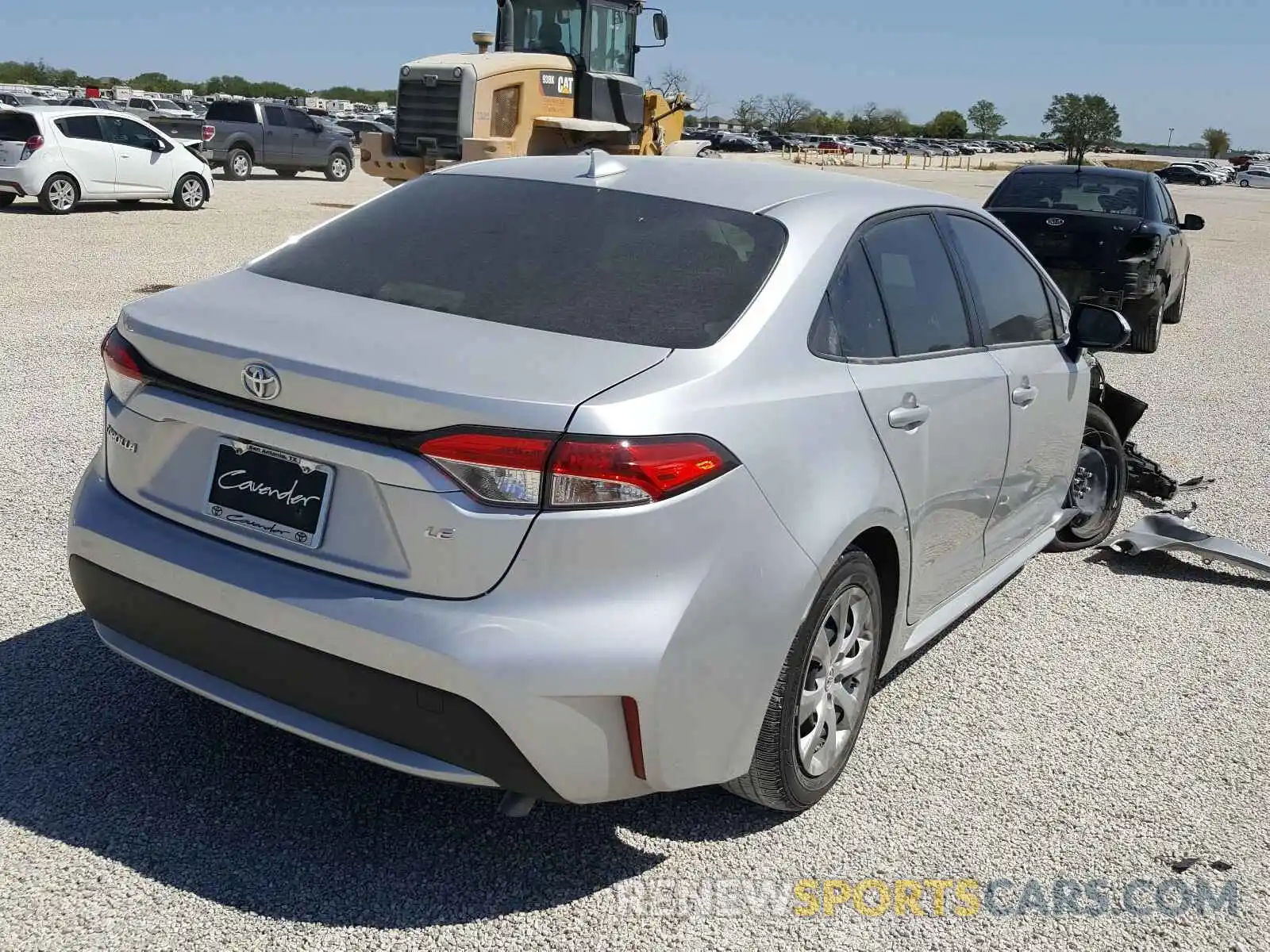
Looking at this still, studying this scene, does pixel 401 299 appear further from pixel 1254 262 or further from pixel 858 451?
pixel 1254 262

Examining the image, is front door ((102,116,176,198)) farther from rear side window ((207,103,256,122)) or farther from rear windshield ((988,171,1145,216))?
rear windshield ((988,171,1145,216))

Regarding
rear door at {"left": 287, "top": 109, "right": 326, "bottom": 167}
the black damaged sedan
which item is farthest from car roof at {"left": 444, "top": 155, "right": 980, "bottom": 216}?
rear door at {"left": 287, "top": 109, "right": 326, "bottom": 167}

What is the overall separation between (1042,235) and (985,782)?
8619 mm

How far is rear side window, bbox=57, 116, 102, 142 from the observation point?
1897 cm

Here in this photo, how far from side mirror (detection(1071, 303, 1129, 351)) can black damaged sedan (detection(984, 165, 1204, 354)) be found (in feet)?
19.8

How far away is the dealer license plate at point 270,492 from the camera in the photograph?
2.79 metres

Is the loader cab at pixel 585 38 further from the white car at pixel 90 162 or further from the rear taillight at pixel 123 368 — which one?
the rear taillight at pixel 123 368

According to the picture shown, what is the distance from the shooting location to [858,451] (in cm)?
329

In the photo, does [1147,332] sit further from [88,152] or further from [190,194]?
[88,152]

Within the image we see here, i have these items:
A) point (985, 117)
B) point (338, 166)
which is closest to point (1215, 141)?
point (985, 117)

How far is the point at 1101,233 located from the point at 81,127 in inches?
595

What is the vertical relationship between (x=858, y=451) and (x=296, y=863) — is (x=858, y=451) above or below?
above

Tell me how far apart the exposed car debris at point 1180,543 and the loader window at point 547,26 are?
14.3 m

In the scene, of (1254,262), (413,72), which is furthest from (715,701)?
(1254,262)
